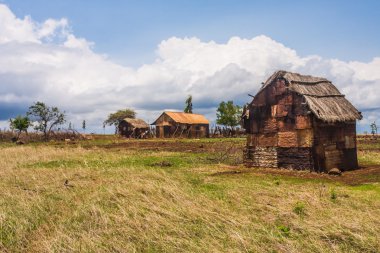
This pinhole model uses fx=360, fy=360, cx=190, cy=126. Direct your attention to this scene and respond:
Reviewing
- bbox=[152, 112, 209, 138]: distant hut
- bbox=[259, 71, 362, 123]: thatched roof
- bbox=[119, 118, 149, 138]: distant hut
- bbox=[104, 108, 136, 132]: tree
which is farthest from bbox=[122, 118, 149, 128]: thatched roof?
bbox=[259, 71, 362, 123]: thatched roof

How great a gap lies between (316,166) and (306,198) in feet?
23.7

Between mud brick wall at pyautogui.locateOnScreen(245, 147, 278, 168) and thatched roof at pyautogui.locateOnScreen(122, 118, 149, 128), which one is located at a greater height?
thatched roof at pyautogui.locateOnScreen(122, 118, 149, 128)

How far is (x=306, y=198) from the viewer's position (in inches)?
362

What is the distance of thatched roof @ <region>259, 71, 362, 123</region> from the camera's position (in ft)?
52.6

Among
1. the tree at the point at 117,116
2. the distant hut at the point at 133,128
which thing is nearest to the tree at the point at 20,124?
the distant hut at the point at 133,128

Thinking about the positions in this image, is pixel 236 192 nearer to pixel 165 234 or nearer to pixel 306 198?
pixel 306 198

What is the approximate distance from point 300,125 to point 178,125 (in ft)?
134

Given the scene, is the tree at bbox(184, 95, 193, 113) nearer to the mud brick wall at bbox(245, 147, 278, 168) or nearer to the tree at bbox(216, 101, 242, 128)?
the tree at bbox(216, 101, 242, 128)

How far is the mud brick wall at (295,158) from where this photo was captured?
15.9 m

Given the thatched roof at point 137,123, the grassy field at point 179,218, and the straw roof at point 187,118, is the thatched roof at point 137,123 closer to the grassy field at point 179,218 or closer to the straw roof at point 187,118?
the straw roof at point 187,118

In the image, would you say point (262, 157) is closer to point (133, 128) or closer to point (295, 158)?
point (295, 158)

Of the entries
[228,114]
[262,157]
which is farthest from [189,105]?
[262,157]

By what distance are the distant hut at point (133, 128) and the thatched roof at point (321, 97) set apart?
43362 millimetres

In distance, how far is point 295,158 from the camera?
16469mm
